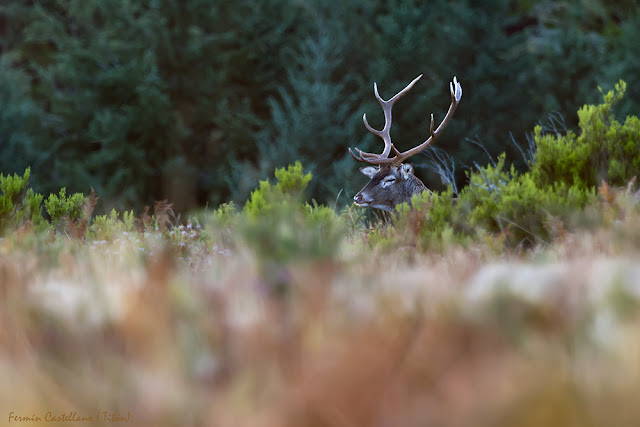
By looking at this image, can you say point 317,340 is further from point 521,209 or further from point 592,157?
point 592,157

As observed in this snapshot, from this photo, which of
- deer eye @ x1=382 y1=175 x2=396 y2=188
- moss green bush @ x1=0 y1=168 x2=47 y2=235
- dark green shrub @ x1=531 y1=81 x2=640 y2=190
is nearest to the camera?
dark green shrub @ x1=531 y1=81 x2=640 y2=190

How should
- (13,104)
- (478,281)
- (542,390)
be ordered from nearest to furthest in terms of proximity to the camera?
(542,390) → (478,281) → (13,104)

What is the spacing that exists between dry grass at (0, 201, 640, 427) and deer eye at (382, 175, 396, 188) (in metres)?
6.52

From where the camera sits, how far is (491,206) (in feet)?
16.8

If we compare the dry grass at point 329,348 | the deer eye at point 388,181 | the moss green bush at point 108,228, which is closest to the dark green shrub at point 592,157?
the deer eye at point 388,181

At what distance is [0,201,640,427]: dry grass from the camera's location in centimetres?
159

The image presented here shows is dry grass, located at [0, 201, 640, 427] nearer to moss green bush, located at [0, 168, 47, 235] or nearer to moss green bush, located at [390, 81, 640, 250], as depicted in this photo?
moss green bush, located at [390, 81, 640, 250]

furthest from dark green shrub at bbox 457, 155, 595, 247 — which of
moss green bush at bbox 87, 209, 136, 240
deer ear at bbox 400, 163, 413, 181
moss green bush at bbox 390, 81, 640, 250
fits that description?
deer ear at bbox 400, 163, 413, 181

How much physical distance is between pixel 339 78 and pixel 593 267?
56.7 ft

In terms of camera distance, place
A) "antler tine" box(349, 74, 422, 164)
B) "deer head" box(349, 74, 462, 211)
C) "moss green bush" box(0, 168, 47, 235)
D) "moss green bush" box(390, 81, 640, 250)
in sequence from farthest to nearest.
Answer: "antler tine" box(349, 74, 422, 164) → "deer head" box(349, 74, 462, 211) → "moss green bush" box(0, 168, 47, 235) → "moss green bush" box(390, 81, 640, 250)

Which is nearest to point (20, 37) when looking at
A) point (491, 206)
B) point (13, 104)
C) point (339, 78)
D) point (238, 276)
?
point (13, 104)

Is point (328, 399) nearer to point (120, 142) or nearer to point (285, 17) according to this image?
point (120, 142)

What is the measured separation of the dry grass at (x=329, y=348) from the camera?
159cm

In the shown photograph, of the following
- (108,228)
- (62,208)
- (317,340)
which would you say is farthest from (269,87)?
(317,340)
